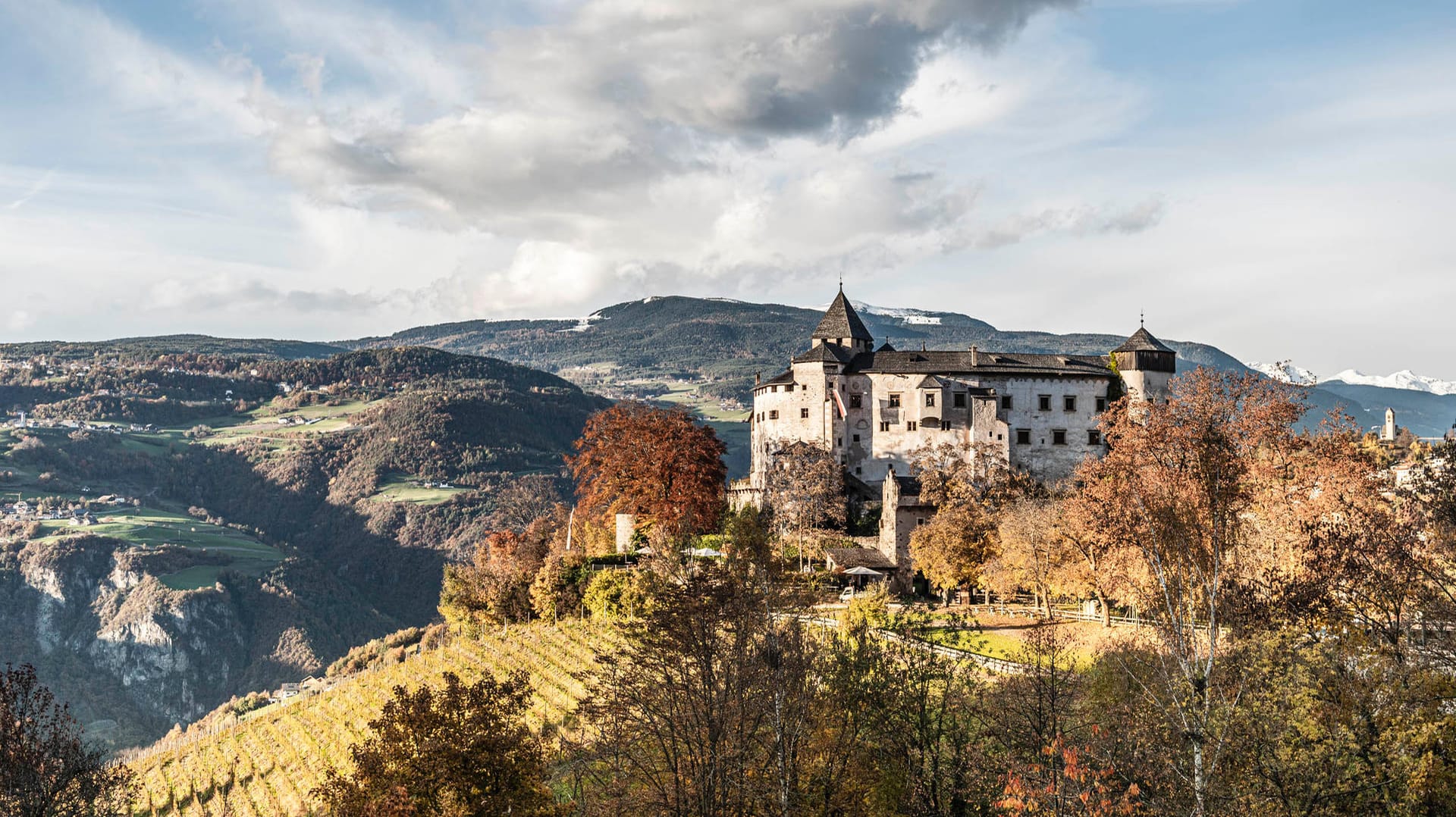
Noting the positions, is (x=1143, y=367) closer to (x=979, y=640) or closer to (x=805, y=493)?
(x=805, y=493)

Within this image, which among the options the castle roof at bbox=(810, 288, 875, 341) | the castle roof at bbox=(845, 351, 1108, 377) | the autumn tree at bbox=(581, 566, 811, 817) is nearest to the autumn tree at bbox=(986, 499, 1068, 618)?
the castle roof at bbox=(845, 351, 1108, 377)

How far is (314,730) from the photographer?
204ft

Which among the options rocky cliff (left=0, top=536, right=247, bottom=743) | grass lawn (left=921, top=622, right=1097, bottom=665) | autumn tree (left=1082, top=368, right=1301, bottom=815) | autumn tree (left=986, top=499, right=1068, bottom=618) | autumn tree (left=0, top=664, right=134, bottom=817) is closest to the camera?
autumn tree (left=1082, top=368, right=1301, bottom=815)

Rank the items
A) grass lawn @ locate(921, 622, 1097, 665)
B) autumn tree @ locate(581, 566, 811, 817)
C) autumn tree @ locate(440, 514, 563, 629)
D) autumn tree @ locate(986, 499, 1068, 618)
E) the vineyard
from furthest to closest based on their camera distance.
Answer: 1. autumn tree @ locate(440, 514, 563, 629)
2. autumn tree @ locate(986, 499, 1068, 618)
3. the vineyard
4. grass lawn @ locate(921, 622, 1097, 665)
5. autumn tree @ locate(581, 566, 811, 817)

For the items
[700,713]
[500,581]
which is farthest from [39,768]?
[500,581]

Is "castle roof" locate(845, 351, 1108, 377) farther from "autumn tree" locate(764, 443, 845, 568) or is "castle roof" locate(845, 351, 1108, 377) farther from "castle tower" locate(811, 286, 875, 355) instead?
"autumn tree" locate(764, 443, 845, 568)

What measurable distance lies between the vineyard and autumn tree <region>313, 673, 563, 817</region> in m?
19.3

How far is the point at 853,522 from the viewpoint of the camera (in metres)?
75.0

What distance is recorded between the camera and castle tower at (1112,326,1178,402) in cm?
8319

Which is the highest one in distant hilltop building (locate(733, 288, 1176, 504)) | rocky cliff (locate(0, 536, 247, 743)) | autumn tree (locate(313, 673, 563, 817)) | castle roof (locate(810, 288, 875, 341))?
castle roof (locate(810, 288, 875, 341))

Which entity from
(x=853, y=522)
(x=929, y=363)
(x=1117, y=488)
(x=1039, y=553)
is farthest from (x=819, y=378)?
(x=1117, y=488)

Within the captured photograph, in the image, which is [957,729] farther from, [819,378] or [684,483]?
[819,378]

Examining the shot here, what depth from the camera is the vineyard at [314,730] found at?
176ft

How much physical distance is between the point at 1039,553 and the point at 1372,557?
25209mm
